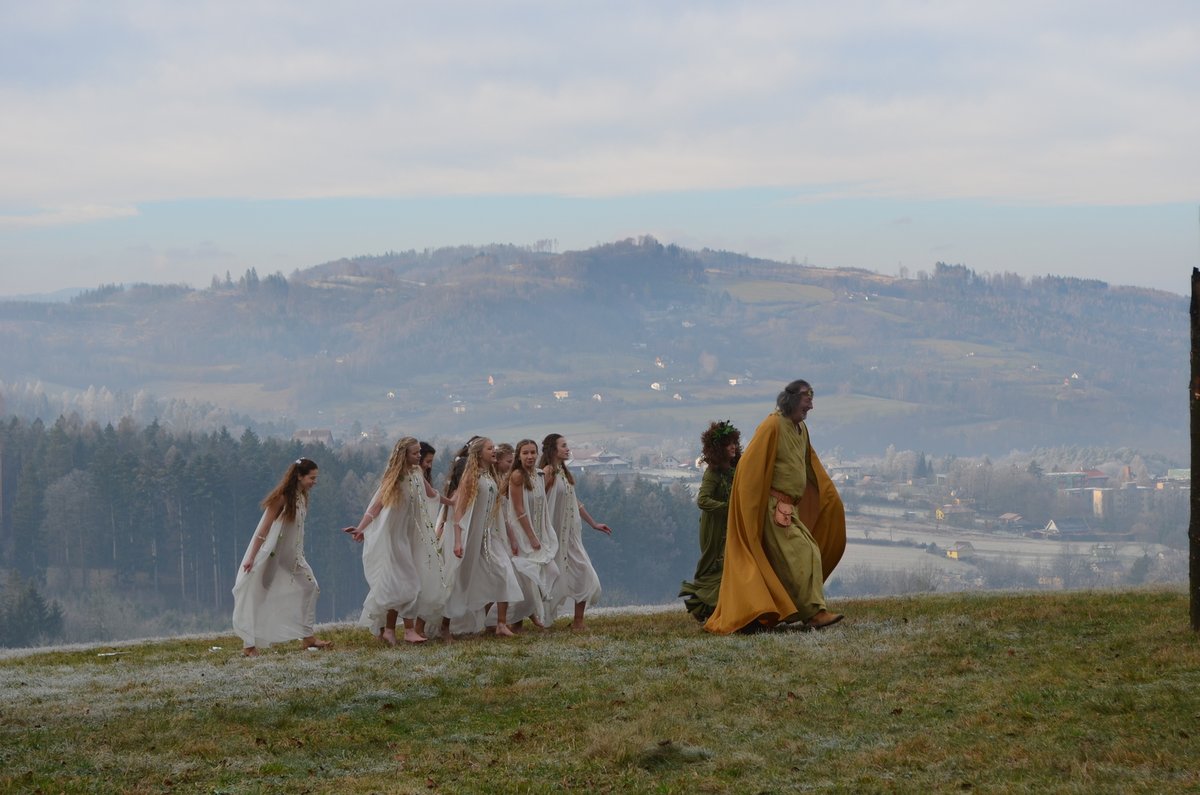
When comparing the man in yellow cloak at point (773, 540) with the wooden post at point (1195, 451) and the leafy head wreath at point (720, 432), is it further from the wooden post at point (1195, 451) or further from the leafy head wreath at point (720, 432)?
the wooden post at point (1195, 451)

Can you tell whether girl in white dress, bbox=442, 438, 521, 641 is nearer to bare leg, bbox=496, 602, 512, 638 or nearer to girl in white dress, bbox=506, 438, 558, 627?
bare leg, bbox=496, 602, 512, 638

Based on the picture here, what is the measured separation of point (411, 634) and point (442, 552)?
3.37ft

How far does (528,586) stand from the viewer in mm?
18844

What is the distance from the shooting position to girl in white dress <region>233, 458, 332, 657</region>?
17844 millimetres

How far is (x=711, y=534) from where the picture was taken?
19.3m

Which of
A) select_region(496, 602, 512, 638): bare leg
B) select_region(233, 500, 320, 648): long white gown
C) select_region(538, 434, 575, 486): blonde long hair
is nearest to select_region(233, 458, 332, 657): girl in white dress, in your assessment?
select_region(233, 500, 320, 648): long white gown

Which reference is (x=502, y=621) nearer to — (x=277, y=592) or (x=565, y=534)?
(x=565, y=534)

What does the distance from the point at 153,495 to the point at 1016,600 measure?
140m

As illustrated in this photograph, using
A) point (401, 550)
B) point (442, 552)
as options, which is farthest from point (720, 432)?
point (401, 550)

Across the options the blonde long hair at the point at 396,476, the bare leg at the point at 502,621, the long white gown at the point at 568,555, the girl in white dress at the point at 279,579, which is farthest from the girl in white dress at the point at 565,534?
the girl in white dress at the point at 279,579

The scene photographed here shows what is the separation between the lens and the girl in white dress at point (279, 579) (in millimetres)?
17844

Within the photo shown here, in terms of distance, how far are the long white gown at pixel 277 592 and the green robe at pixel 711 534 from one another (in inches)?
176

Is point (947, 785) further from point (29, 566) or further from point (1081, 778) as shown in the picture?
point (29, 566)

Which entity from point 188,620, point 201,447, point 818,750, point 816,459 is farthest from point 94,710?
point 201,447
